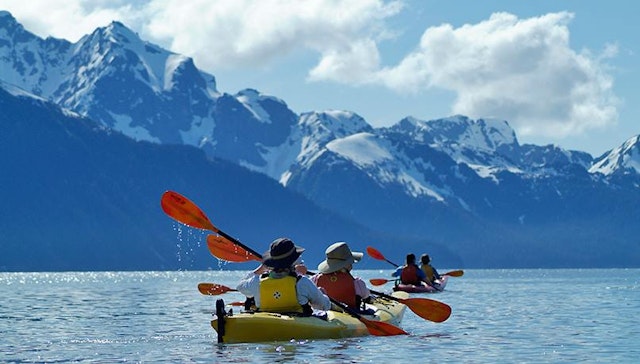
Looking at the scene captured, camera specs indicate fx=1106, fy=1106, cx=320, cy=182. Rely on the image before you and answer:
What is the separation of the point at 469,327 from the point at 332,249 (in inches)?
380

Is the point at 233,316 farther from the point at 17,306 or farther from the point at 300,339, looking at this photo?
the point at 17,306

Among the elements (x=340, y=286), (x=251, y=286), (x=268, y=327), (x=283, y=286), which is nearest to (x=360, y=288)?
(x=340, y=286)

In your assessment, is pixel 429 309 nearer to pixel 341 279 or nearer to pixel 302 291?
pixel 341 279

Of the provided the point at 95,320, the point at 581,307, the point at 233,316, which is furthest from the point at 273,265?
the point at 581,307

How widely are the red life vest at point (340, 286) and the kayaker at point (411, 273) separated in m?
32.4

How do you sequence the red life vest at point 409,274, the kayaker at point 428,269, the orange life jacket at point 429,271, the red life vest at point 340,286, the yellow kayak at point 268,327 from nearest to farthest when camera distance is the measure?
the yellow kayak at point 268,327 < the red life vest at point 340,286 < the red life vest at point 409,274 < the kayaker at point 428,269 < the orange life jacket at point 429,271

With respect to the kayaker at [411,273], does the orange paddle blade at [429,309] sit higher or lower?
lower

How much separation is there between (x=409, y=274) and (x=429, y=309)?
3050cm

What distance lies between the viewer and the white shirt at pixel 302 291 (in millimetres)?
27484

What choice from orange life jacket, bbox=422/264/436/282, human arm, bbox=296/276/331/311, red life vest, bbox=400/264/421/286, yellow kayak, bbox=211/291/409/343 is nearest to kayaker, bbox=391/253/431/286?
red life vest, bbox=400/264/421/286

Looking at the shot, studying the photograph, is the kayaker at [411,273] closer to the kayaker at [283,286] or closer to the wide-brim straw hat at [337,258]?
the wide-brim straw hat at [337,258]

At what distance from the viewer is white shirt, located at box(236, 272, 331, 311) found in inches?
1082

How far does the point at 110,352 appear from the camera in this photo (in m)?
28.8

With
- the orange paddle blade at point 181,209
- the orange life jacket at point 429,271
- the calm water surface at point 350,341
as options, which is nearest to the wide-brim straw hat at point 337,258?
the calm water surface at point 350,341
